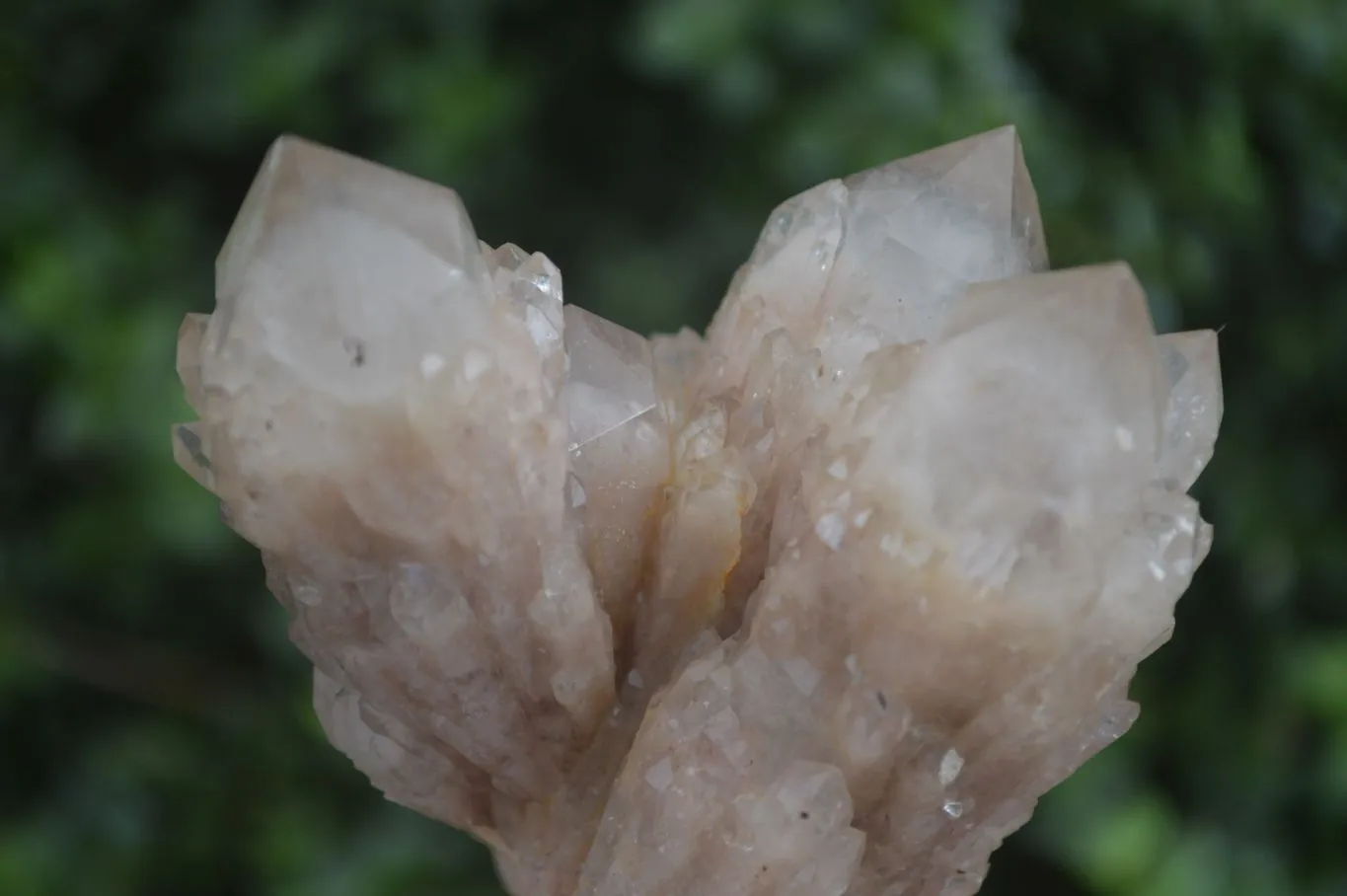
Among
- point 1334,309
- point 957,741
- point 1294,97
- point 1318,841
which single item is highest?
point 957,741

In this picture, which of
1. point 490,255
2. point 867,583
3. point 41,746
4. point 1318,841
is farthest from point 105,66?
point 1318,841

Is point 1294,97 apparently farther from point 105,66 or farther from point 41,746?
point 41,746

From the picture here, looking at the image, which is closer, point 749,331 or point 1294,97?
point 749,331

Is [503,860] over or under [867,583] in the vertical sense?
under

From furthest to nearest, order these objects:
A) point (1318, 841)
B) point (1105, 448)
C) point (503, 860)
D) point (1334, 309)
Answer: point (1334, 309), point (1318, 841), point (503, 860), point (1105, 448)

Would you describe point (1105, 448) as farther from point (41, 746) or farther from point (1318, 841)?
point (41, 746)

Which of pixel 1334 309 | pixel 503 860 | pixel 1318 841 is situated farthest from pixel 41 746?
pixel 1334 309

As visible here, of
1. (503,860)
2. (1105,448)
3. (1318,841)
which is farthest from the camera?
(1318,841)
